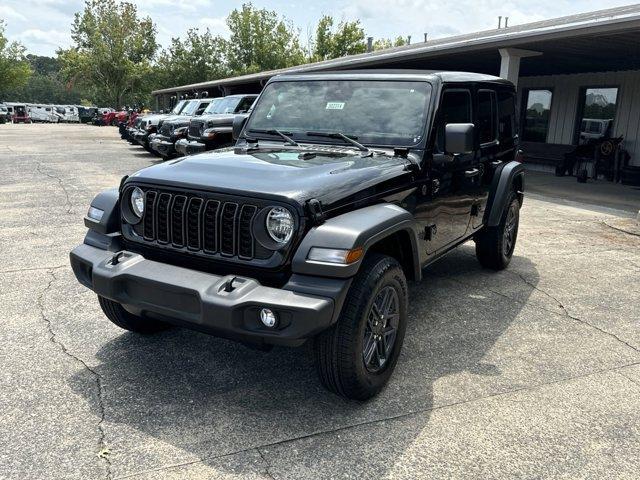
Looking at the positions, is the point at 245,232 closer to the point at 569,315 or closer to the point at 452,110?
the point at 452,110

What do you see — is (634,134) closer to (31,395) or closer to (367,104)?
(367,104)

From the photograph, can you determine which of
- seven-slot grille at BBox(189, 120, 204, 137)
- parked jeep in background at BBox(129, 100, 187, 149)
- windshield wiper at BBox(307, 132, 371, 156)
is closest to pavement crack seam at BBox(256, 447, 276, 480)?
windshield wiper at BBox(307, 132, 371, 156)

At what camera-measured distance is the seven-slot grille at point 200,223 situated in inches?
112

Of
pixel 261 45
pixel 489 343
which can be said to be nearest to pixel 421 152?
pixel 489 343

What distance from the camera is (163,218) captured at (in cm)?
312

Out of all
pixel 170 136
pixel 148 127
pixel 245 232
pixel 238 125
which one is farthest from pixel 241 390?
pixel 148 127

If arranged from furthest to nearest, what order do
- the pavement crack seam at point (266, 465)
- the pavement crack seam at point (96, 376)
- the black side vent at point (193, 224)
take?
1. the black side vent at point (193, 224)
2. the pavement crack seam at point (96, 376)
3. the pavement crack seam at point (266, 465)

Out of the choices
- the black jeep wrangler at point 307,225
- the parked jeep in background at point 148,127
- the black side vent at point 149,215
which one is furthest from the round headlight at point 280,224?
the parked jeep in background at point 148,127

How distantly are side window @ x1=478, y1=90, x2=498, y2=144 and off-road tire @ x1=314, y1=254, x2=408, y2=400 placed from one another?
238 cm


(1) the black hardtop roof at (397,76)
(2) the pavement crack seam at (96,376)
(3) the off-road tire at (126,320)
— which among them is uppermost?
(1) the black hardtop roof at (397,76)

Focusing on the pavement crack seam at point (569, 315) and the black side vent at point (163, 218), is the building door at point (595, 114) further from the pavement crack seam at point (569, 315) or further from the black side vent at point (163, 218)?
the black side vent at point (163, 218)

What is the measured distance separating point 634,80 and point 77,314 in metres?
14.7

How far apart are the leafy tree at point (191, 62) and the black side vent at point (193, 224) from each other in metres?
58.1

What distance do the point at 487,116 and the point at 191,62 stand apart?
56856 millimetres
